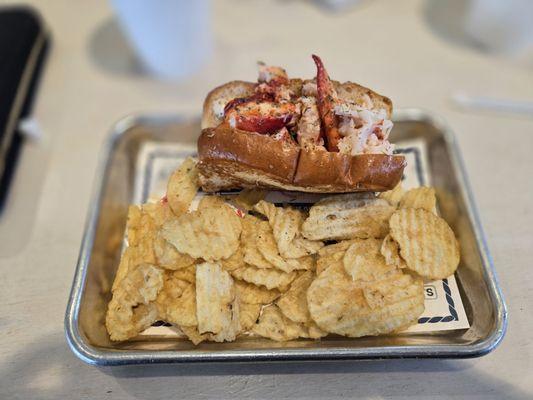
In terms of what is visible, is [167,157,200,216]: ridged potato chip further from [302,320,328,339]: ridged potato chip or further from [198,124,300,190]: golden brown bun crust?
[302,320,328,339]: ridged potato chip

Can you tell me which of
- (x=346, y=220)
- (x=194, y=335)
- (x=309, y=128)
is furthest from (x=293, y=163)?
(x=194, y=335)

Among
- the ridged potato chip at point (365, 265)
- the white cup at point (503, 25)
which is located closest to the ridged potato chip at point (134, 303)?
the ridged potato chip at point (365, 265)

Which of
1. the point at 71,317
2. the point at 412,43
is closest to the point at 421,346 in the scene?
the point at 71,317

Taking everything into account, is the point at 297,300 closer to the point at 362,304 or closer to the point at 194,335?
the point at 362,304

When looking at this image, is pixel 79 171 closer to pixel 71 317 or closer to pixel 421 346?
pixel 71 317

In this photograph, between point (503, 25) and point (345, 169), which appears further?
point (503, 25)

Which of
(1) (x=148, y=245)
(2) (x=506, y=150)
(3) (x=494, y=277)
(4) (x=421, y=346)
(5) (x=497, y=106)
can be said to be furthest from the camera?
(5) (x=497, y=106)

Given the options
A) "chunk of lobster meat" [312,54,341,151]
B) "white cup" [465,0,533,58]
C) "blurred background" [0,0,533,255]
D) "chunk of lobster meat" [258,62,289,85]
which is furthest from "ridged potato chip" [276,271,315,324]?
"white cup" [465,0,533,58]
